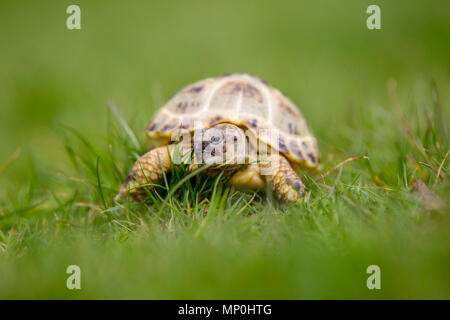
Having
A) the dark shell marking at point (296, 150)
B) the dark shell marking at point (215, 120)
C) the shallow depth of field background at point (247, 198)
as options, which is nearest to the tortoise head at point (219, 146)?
the dark shell marking at point (215, 120)

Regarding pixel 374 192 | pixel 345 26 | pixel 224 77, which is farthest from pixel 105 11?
pixel 374 192

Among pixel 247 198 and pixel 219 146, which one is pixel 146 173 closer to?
pixel 219 146

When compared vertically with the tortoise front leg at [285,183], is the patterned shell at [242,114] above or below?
above

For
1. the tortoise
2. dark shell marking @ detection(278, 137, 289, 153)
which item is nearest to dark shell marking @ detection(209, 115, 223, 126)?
the tortoise

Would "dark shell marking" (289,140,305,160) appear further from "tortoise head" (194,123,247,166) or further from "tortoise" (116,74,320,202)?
"tortoise head" (194,123,247,166)

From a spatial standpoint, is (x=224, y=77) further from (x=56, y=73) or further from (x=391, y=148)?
(x=56, y=73)

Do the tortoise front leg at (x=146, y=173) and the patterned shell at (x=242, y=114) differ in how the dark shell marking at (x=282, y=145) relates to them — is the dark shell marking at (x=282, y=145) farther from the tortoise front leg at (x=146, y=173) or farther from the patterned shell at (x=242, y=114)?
the tortoise front leg at (x=146, y=173)

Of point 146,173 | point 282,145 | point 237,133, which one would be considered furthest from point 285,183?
point 146,173
